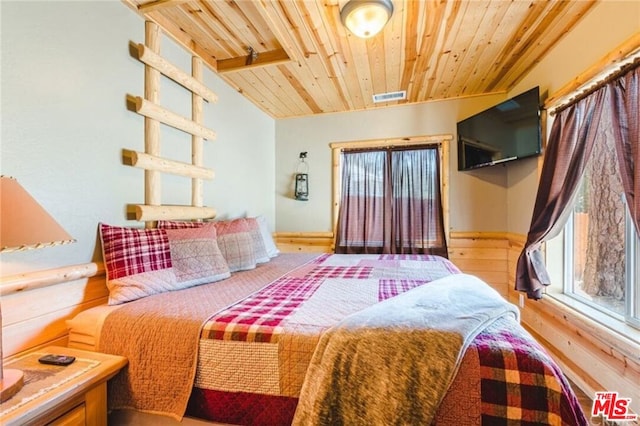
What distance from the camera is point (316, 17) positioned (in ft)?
6.15

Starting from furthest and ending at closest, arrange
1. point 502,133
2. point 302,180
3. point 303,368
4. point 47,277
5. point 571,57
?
point 302,180 < point 502,133 < point 571,57 < point 47,277 < point 303,368

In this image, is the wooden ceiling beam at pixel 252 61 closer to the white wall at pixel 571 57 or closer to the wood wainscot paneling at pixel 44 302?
the wood wainscot paneling at pixel 44 302

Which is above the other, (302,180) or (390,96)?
(390,96)

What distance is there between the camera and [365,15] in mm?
1700

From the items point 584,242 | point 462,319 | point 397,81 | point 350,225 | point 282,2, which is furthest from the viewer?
point 350,225

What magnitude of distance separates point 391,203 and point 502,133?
4.32 ft

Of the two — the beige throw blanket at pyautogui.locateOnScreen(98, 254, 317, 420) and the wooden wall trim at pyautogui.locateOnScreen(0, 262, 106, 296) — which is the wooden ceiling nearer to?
the wooden wall trim at pyautogui.locateOnScreen(0, 262, 106, 296)

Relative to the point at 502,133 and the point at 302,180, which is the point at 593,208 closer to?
the point at 502,133

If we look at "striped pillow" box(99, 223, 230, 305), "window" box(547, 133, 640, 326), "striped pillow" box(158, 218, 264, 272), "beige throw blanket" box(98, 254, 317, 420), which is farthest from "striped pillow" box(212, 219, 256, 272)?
"window" box(547, 133, 640, 326)

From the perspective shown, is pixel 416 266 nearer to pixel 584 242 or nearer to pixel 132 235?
pixel 584 242

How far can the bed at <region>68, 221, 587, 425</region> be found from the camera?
0.82 metres

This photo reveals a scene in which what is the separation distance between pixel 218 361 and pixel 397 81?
2.91 m

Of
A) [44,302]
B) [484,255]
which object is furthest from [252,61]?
[484,255]

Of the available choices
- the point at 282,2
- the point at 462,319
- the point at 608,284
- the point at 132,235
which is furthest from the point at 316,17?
the point at 608,284
